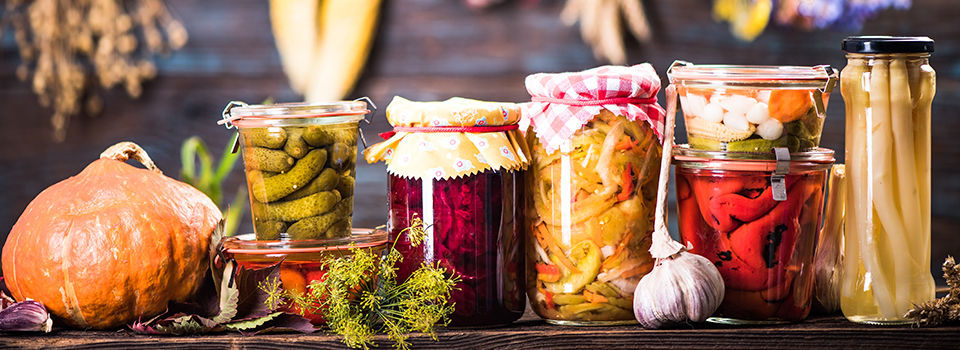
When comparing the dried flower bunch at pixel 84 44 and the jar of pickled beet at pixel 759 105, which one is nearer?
the jar of pickled beet at pixel 759 105

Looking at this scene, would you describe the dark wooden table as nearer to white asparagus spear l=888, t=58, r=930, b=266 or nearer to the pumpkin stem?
white asparagus spear l=888, t=58, r=930, b=266

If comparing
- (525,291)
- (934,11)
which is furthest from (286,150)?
(934,11)

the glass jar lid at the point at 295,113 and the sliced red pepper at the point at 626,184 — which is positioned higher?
the glass jar lid at the point at 295,113

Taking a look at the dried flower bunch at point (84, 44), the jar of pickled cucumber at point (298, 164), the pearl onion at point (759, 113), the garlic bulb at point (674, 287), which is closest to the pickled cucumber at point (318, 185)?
the jar of pickled cucumber at point (298, 164)

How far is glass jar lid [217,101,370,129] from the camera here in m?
0.89

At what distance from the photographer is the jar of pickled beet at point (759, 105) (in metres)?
0.88

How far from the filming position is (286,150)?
0.90 m

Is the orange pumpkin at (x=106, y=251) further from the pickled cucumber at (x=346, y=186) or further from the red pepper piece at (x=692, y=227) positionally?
the red pepper piece at (x=692, y=227)

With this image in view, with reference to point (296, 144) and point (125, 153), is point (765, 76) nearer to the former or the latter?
point (296, 144)

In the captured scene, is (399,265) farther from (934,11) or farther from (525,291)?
(934,11)

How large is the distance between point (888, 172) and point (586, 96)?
1.04ft

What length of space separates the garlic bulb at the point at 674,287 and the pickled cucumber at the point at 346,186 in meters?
0.33

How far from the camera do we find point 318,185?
0.89 m

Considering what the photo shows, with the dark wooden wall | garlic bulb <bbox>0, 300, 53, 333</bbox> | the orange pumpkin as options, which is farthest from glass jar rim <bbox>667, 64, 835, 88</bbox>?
the dark wooden wall
